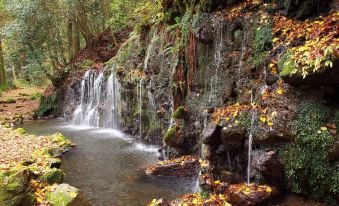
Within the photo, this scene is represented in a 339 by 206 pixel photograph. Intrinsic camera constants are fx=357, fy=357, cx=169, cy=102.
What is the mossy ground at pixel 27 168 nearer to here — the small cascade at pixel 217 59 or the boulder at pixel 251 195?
the boulder at pixel 251 195

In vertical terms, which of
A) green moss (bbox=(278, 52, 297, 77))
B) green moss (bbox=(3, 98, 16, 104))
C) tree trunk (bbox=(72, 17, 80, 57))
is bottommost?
green moss (bbox=(3, 98, 16, 104))

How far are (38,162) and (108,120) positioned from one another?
7395 mm

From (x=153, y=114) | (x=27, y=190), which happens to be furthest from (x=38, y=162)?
(x=153, y=114)

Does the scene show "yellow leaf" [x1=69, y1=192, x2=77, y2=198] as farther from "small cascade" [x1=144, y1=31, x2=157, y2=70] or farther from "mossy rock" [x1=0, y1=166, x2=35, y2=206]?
"small cascade" [x1=144, y1=31, x2=157, y2=70]

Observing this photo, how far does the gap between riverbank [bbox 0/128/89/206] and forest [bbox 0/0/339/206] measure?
0.10 feet

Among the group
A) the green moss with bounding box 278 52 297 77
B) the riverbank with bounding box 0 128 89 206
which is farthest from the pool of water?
the green moss with bounding box 278 52 297 77

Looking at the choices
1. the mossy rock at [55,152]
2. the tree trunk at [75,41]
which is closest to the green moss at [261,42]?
the mossy rock at [55,152]

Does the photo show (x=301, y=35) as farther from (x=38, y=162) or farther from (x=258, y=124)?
(x=38, y=162)

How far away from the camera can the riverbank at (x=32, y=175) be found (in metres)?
6.72

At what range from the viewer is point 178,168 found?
376 inches

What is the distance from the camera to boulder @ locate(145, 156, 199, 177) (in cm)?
942

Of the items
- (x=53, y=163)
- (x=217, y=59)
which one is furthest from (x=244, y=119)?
Answer: (x=53, y=163)

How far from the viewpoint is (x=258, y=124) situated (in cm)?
707

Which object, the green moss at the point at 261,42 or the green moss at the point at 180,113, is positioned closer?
the green moss at the point at 261,42
